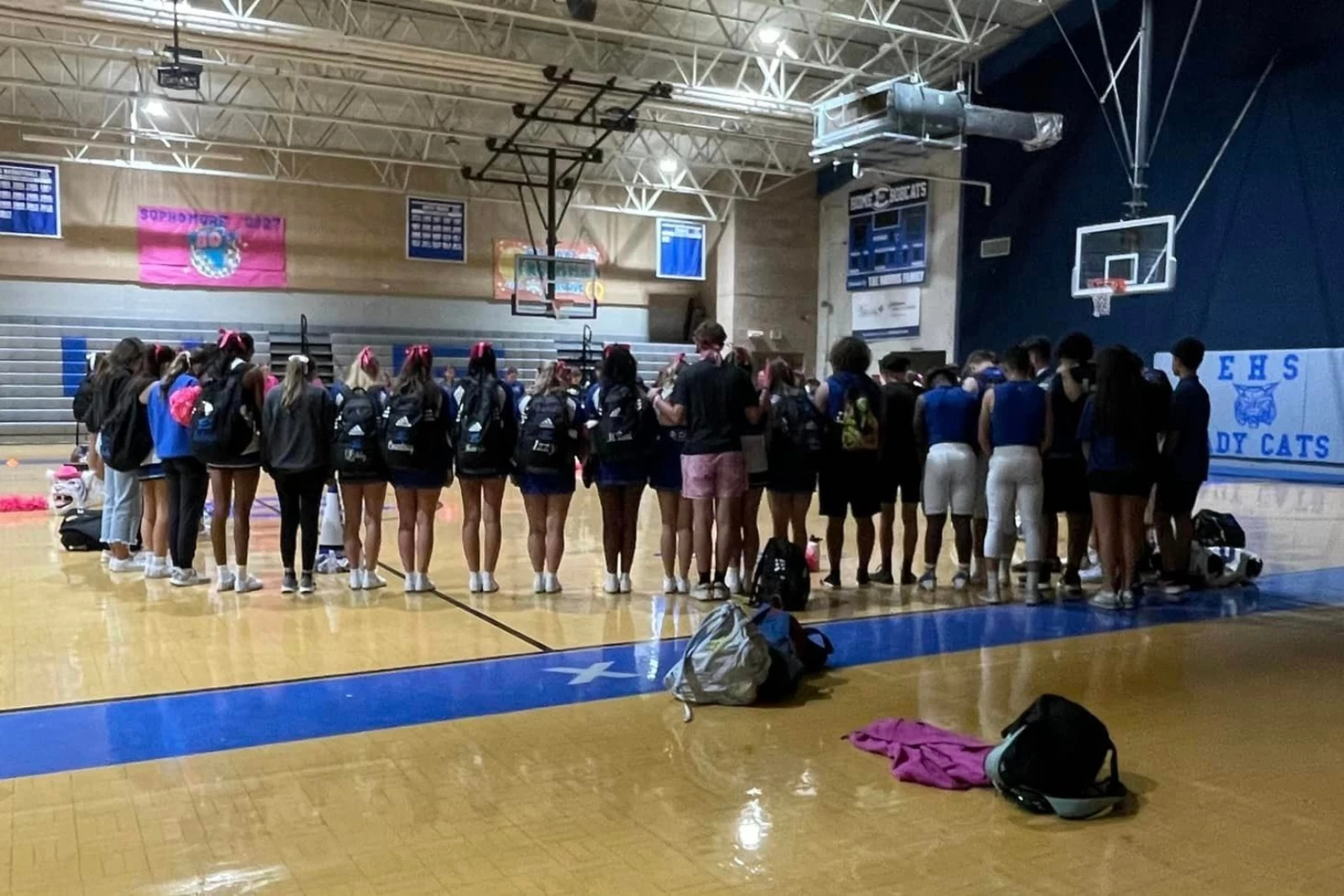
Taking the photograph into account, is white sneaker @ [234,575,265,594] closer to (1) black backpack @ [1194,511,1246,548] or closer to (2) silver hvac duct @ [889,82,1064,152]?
(1) black backpack @ [1194,511,1246,548]

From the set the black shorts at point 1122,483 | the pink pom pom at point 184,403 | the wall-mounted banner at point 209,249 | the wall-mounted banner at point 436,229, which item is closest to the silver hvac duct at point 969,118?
the black shorts at point 1122,483

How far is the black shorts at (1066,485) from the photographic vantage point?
20.7ft

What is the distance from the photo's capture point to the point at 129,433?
6.21 metres

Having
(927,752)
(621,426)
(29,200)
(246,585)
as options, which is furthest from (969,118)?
(29,200)

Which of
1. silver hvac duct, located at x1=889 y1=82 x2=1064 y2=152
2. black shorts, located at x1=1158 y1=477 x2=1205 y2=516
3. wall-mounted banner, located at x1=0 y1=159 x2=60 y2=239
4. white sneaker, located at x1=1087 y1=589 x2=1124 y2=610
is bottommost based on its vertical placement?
white sneaker, located at x1=1087 y1=589 x2=1124 y2=610

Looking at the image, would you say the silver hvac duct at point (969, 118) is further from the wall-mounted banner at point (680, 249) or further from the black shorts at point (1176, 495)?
the wall-mounted banner at point (680, 249)

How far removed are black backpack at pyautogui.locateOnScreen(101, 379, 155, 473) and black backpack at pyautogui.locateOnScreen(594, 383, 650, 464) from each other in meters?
2.74

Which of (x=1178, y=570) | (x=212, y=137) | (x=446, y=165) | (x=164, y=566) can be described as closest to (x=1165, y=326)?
(x=1178, y=570)

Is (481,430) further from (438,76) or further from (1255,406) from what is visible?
(1255,406)

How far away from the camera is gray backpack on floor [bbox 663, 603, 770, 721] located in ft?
13.6

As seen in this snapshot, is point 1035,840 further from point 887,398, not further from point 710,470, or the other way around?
point 887,398

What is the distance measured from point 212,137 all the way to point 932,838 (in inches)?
779

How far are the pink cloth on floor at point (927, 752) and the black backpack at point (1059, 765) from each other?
121mm

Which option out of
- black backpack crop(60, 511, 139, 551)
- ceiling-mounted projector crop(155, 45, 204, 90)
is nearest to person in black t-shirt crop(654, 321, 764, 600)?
black backpack crop(60, 511, 139, 551)
